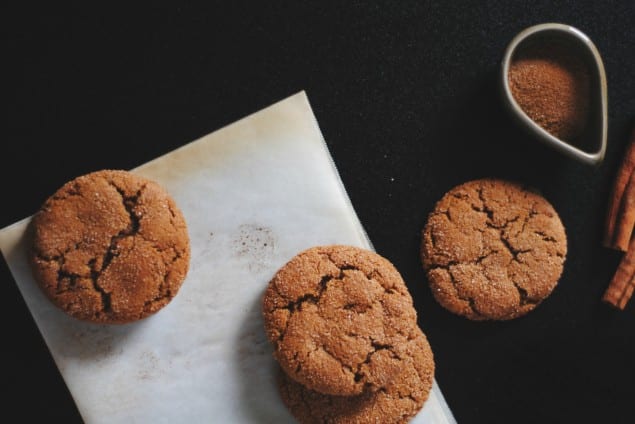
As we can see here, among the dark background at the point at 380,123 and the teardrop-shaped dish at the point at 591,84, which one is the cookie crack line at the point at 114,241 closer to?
the dark background at the point at 380,123

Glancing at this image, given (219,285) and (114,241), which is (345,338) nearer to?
(219,285)

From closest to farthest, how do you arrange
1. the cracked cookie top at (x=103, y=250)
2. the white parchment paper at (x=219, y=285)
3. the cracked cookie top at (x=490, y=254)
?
the cracked cookie top at (x=103, y=250), the white parchment paper at (x=219, y=285), the cracked cookie top at (x=490, y=254)

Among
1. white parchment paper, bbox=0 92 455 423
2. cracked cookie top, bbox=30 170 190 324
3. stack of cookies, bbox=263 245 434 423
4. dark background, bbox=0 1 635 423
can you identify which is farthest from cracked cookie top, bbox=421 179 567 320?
cracked cookie top, bbox=30 170 190 324

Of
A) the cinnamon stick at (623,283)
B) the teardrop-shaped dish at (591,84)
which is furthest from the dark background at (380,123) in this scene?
the teardrop-shaped dish at (591,84)

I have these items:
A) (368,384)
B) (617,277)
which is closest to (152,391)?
(368,384)

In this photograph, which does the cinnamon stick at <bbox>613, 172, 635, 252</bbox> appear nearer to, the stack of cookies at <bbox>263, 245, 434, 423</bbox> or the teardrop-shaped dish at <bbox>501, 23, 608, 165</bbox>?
the teardrop-shaped dish at <bbox>501, 23, 608, 165</bbox>

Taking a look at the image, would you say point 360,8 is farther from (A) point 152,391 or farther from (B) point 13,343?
(B) point 13,343

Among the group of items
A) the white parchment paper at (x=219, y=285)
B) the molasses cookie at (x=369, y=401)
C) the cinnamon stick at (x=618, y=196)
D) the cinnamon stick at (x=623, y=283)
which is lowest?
the cinnamon stick at (x=623, y=283)
